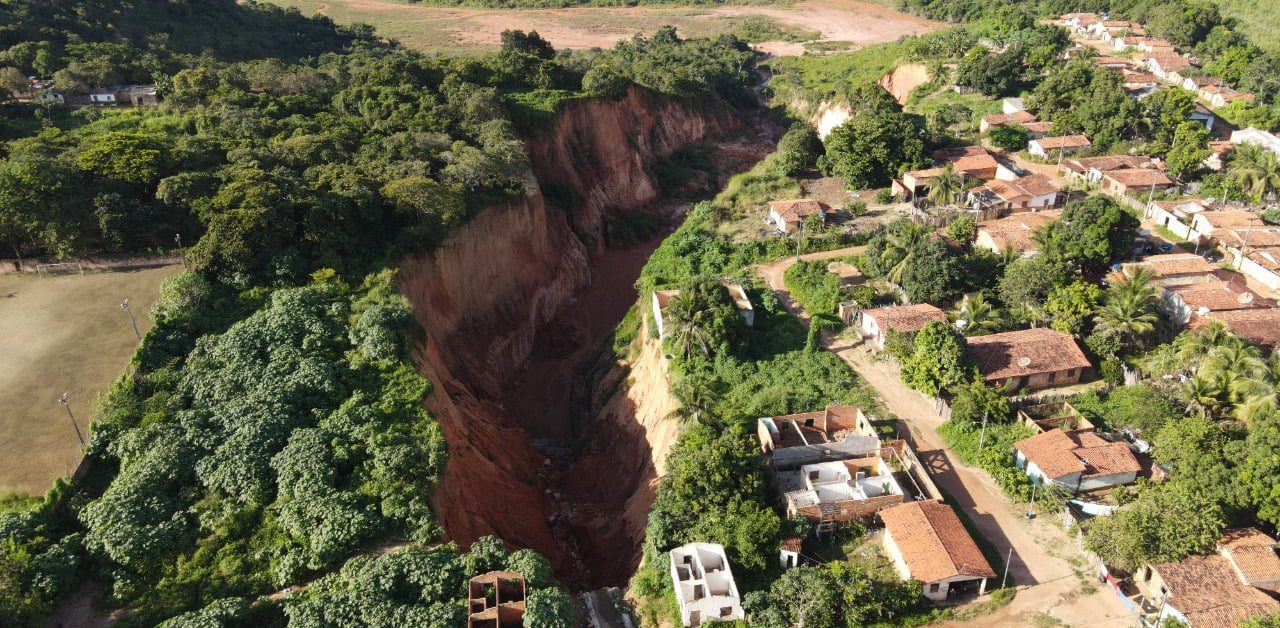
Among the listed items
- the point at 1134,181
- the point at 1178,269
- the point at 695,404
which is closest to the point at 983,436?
the point at 695,404

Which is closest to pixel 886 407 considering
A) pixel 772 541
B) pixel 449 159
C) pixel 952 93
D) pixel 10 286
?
pixel 772 541

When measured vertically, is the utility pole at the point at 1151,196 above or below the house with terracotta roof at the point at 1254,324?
above

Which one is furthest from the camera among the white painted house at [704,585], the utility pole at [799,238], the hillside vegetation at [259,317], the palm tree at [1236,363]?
the utility pole at [799,238]

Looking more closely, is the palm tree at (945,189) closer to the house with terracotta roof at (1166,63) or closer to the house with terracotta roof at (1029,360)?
the house with terracotta roof at (1029,360)

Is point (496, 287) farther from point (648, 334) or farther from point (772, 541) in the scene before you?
point (772, 541)

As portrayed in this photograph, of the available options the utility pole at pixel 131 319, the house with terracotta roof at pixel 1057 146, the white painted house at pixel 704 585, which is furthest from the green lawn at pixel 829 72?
the utility pole at pixel 131 319

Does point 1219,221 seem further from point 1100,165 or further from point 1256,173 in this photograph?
point 1100,165

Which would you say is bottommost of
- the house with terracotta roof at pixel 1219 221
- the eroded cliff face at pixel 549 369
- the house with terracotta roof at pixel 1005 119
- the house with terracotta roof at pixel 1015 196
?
the eroded cliff face at pixel 549 369

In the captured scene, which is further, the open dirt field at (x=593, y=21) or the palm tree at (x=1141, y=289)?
the open dirt field at (x=593, y=21)
